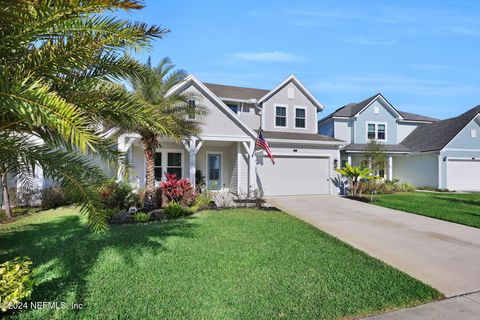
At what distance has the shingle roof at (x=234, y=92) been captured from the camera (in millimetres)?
18844

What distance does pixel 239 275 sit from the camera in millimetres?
4789

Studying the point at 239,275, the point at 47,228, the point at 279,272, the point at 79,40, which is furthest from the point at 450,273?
the point at 47,228

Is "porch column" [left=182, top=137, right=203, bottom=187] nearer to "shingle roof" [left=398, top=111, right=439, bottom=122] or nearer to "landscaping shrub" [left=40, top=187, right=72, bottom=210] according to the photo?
"landscaping shrub" [left=40, top=187, right=72, bottom=210]

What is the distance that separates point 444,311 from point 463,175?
22938 millimetres

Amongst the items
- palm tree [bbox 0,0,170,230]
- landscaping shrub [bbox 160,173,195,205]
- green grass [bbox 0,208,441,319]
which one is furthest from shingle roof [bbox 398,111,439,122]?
palm tree [bbox 0,0,170,230]

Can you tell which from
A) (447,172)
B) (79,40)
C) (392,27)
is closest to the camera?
(79,40)

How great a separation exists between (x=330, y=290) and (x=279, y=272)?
3.16 ft

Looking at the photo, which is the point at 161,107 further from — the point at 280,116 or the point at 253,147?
the point at 280,116

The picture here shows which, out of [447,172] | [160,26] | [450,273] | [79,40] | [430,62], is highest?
[430,62]

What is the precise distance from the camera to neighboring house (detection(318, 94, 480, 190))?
2077 centimetres

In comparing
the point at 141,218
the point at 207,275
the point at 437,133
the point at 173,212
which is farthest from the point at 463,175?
the point at 207,275

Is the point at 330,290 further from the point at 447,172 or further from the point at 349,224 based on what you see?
the point at 447,172

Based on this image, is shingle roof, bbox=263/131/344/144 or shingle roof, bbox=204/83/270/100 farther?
shingle roof, bbox=204/83/270/100

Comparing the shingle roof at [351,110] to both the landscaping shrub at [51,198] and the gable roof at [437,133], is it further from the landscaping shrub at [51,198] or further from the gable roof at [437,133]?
the landscaping shrub at [51,198]
